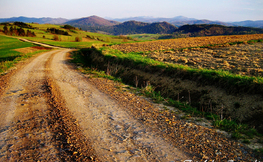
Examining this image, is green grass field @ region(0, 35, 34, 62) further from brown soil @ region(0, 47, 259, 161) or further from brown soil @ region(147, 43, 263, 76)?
brown soil @ region(147, 43, 263, 76)

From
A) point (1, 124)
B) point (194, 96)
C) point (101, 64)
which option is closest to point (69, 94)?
point (1, 124)

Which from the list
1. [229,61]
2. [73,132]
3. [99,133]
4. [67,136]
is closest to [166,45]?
[229,61]

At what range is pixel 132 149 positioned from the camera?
4051mm

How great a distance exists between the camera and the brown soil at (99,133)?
382 centimetres

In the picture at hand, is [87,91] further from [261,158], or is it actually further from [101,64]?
[101,64]

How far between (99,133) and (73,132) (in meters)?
0.78

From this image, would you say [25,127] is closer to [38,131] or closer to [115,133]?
[38,131]

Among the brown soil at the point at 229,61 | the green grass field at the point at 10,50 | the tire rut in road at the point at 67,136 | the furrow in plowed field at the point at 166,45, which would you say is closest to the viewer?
the tire rut in road at the point at 67,136

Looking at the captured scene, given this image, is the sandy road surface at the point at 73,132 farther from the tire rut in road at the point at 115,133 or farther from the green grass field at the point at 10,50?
the green grass field at the point at 10,50

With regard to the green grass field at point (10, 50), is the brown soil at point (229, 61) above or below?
below

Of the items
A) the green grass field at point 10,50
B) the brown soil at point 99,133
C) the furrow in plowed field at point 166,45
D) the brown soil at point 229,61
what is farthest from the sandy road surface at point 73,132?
the furrow in plowed field at point 166,45

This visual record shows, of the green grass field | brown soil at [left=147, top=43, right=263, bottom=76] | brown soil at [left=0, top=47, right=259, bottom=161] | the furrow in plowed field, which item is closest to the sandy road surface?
brown soil at [left=0, top=47, right=259, bottom=161]

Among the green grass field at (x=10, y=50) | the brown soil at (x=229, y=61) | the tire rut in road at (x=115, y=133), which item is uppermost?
the green grass field at (x=10, y=50)

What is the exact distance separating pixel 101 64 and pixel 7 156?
1447cm
